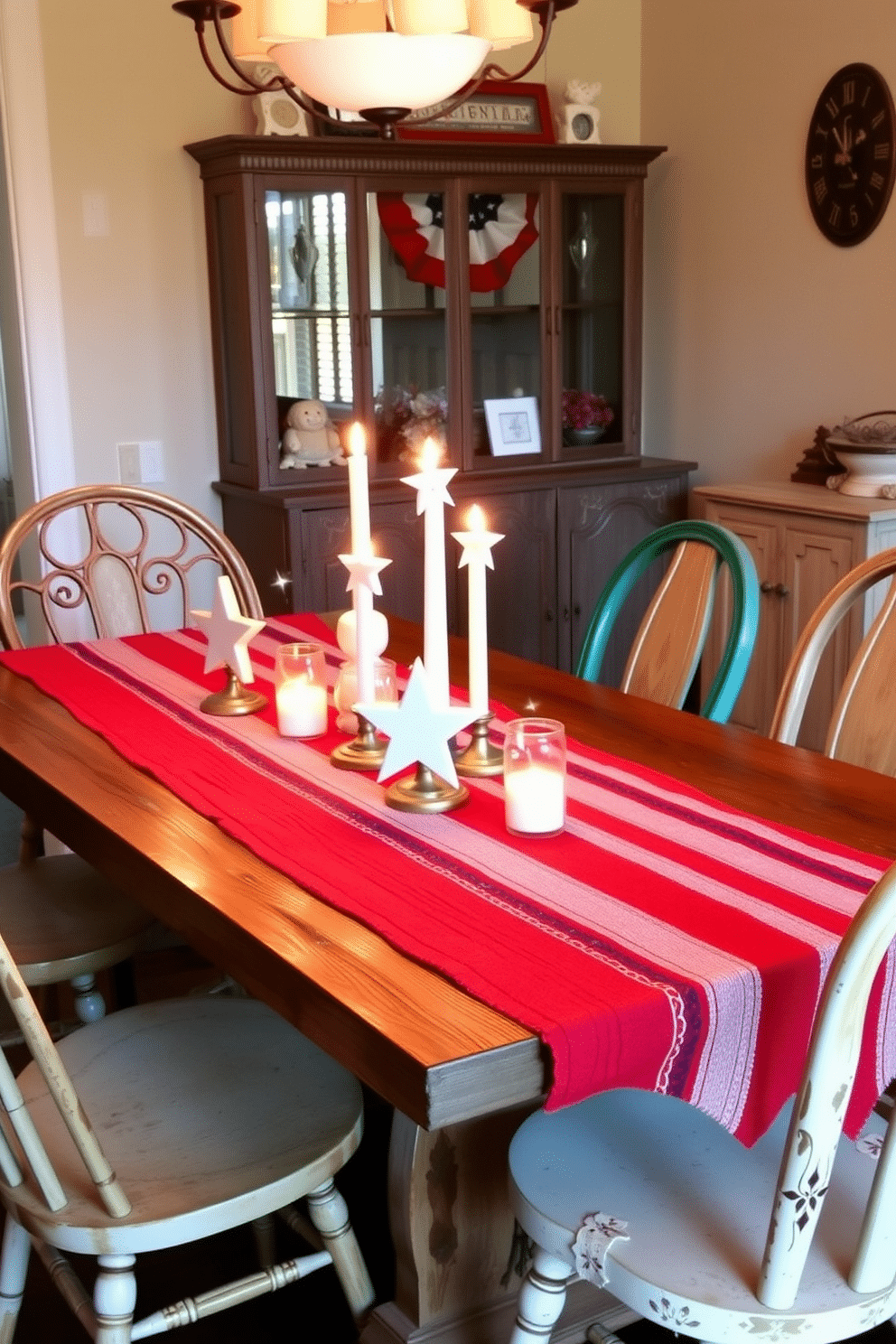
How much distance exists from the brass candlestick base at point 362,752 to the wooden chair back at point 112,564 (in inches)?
34.9

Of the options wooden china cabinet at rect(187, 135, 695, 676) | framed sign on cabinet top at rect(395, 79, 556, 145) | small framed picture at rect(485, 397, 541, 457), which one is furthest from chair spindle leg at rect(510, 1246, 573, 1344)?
framed sign on cabinet top at rect(395, 79, 556, 145)

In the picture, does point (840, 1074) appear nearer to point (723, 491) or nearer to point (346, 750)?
point (346, 750)

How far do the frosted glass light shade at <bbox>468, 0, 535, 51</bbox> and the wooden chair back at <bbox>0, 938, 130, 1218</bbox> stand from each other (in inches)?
47.5

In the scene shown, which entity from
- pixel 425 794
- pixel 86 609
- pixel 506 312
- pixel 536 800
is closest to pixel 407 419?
pixel 506 312

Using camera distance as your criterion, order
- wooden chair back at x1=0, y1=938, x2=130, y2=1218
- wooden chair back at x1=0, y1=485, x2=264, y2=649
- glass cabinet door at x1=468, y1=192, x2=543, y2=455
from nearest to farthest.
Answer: wooden chair back at x1=0, y1=938, x2=130, y2=1218 < wooden chair back at x1=0, y1=485, x2=264, y2=649 < glass cabinet door at x1=468, y1=192, x2=543, y2=455

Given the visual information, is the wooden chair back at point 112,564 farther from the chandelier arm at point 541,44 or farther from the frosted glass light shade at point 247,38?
the chandelier arm at point 541,44

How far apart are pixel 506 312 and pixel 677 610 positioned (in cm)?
197

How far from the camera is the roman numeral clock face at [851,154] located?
356 centimetres

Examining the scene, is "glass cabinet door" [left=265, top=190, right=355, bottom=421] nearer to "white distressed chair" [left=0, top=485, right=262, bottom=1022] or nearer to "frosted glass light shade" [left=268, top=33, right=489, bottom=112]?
"white distressed chair" [left=0, top=485, right=262, bottom=1022]

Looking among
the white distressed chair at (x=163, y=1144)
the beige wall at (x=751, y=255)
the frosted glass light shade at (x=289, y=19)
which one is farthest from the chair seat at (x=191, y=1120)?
the beige wall at (x=751, y=255)

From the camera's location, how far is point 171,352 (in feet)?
12.7

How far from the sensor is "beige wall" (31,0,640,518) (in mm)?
3625

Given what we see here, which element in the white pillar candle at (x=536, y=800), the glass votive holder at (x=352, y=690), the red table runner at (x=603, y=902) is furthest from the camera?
the glass votive holder at (x=352, y=690)

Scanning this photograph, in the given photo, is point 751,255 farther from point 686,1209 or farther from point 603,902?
point 686,1209
